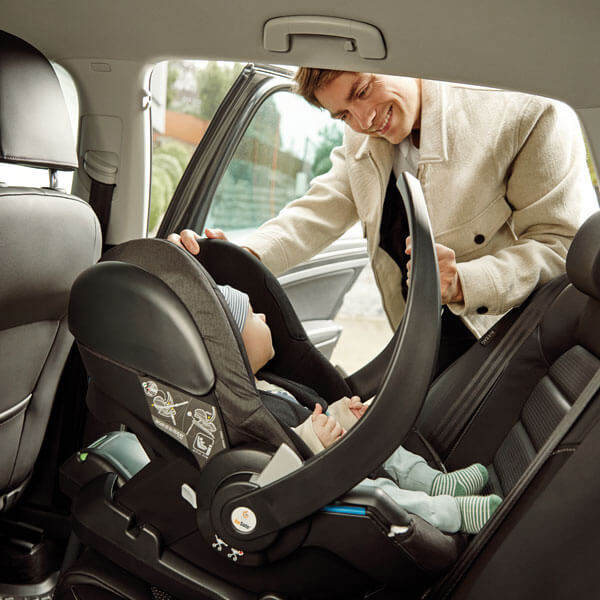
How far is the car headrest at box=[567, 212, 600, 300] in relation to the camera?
1.22 meters

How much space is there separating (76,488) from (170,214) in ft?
3.60

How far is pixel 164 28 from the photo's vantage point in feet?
4.89

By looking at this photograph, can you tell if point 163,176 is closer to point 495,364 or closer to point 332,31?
point 332,31

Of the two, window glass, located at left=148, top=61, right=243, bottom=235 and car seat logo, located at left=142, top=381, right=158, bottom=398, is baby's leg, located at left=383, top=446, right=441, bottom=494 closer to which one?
car seat logo, located at left=142, top=381, right=158, bottom=398

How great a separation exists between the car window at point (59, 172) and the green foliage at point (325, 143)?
57.9 inches

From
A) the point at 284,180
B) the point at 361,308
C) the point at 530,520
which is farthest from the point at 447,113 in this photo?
the point at 361,308

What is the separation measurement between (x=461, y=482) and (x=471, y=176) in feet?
2.33

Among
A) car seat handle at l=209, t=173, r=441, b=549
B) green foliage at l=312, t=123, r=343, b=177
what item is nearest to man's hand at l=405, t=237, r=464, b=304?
car seat handle at l=209, t=173, r=441, b=549

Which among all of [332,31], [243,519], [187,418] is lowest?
[243,519]

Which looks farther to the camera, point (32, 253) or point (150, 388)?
point (32, 253)

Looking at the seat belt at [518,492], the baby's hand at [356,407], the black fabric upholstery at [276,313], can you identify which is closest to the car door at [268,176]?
the black fabric upholstery at [276,313]

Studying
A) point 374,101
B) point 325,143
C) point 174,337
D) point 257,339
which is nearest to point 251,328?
point 257,339

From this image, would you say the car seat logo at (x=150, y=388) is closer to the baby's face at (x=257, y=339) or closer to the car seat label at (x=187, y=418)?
the car seat label at (x=187, y=418)

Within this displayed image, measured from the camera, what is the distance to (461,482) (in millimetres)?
1424
